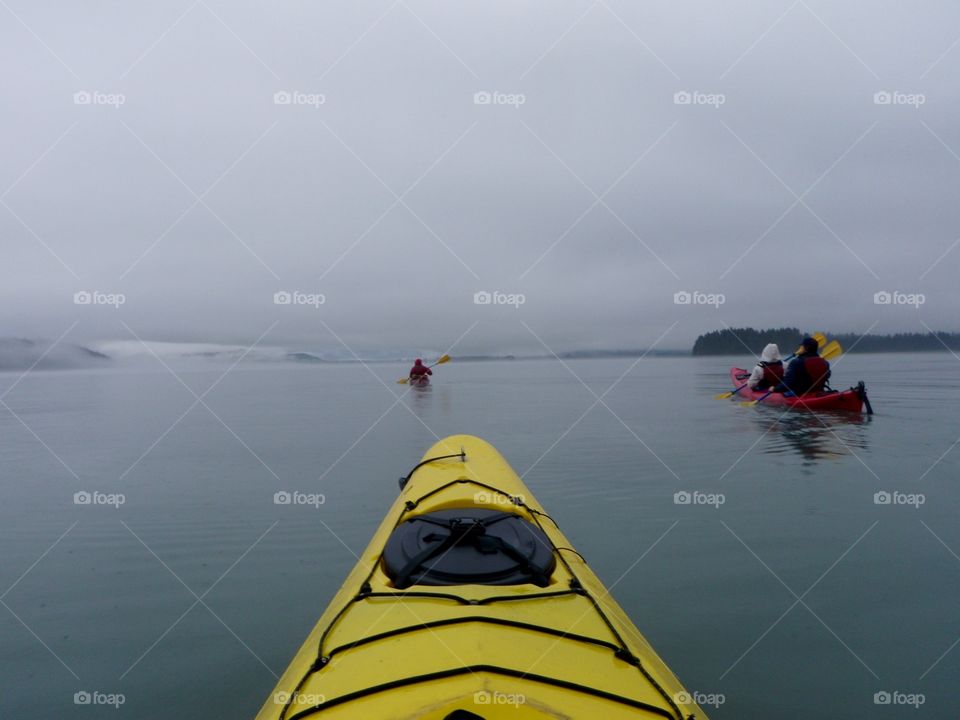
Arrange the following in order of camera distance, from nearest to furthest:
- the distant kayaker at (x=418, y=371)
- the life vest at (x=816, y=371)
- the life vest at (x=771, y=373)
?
the life vest at (x=816, y=371), the life vest at (x=771, y=373), the distant kayaker at (x=418, y=371)

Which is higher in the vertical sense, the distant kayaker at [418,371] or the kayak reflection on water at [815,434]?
the distant kayaker at [418,371]

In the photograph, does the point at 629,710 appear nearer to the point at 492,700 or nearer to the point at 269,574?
the point at 492,700

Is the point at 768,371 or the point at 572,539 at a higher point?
the point at 768,371

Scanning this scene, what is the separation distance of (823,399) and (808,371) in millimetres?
932

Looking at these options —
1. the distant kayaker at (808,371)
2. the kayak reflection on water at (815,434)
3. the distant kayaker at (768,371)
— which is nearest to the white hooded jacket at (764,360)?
the distant kayaker at (768,371)

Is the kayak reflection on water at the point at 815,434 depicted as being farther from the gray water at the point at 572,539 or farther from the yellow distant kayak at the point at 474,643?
the yellow distant kayak at the point at 474,643

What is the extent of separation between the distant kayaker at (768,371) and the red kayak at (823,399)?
8.9 inches

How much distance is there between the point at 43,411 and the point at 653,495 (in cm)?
1531

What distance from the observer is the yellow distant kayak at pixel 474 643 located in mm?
1891

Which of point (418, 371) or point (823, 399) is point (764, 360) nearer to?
point (823, 399)

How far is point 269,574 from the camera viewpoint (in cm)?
450

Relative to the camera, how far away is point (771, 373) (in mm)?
14383

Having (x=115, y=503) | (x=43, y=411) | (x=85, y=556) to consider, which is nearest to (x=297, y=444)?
(x=115, y=503)

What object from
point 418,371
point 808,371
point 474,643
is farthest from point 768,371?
point 474,643
